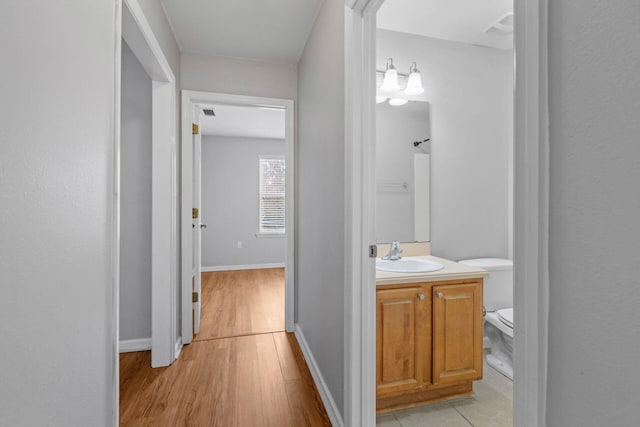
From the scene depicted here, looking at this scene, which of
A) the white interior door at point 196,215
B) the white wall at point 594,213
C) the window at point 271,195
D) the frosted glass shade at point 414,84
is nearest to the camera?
the white wall at point 594,213

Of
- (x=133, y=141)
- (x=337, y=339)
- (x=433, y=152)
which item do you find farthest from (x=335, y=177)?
(x=133, y=141)

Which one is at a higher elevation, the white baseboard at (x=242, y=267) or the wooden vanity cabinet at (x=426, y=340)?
the wooden vanity cabinet at (x=426, y=340)

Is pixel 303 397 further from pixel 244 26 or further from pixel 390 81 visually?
pixel 244 26

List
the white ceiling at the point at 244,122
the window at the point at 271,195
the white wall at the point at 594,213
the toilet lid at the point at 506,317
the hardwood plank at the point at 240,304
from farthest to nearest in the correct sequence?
the window at the point at 271,195 < the white ceiling at the point at 244,122 < the hardwood plank at the point at 240,304 < the toilet lid at the point at 506,317 < the white wall at the point at 594,213

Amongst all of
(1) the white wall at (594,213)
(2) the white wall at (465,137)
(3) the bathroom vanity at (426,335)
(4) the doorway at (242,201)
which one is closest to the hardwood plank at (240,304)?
(4) the doorway at (242,201)

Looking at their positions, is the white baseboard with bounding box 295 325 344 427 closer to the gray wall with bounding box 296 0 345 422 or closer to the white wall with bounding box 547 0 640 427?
the gray wall with bounding box 296 0 345 422

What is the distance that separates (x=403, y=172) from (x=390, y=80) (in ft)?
2.15

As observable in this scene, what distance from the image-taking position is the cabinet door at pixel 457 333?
5.56 ft

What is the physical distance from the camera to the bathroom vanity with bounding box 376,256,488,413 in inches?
63.7

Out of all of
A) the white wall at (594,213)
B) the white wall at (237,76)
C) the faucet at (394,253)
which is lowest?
the faucet at (394,253)

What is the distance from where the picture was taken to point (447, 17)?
2.11 m

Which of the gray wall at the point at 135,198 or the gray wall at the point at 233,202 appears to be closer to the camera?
the gray wall at the point at 135,198

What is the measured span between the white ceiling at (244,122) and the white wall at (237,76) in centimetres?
108

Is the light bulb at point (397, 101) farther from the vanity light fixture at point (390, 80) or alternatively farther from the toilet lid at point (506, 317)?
the toilet lid at point (506, 317)
